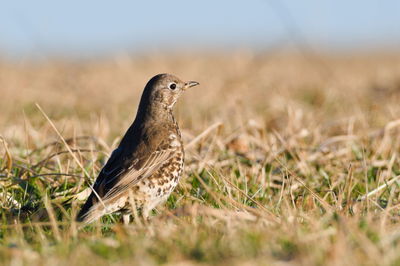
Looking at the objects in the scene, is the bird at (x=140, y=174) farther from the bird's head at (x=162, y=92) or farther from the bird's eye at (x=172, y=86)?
the bird's eye at (x=172, y=86)

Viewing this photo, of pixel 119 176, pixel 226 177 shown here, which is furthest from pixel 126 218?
pixel 226 177

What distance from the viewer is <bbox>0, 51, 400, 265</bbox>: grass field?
309 cm

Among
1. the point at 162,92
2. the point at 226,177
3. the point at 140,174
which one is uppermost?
the point at 162,92

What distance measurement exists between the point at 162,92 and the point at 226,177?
876mm

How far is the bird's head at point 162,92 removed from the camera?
17.7ft

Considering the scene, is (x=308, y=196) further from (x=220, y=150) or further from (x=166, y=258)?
(x=166, y=258)

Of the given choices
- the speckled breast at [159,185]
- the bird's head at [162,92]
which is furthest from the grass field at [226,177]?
the bird's head at [162,92]

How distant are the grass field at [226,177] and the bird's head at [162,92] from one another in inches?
20.0

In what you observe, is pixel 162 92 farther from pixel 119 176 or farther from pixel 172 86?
pixel 119 176

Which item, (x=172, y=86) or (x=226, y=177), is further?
(x=172, y=86)

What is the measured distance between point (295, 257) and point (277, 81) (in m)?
11.2

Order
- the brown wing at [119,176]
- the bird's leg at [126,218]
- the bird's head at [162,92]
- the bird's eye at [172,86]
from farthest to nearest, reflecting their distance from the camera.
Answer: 1. the bird's eye at [172,86]
2. the bird's head at [162,92]
3. the bird's leg at [126,218]
4. the brown wing at [119,176]

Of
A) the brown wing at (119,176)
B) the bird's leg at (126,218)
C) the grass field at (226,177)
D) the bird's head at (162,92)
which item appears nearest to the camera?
the grass field at (226,177)

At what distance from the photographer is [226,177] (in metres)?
5.13
